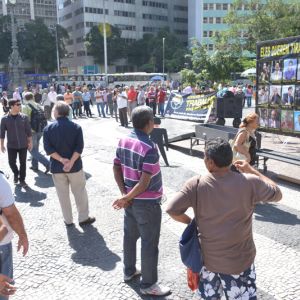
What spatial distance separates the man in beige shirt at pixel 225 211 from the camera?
8.84 ft

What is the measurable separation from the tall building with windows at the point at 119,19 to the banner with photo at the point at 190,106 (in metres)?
76.2

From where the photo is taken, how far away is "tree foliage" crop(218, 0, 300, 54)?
29.7 metres

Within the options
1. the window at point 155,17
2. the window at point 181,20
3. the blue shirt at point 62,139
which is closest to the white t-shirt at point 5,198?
the blue shirt at point 62,139

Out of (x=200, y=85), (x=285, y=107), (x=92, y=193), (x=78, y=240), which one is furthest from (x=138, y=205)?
(x=200, y=85)

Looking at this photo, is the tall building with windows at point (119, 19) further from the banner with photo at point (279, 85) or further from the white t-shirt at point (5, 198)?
the white t-shirt at point (5, 198)

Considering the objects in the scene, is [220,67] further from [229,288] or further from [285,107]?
[229,288]

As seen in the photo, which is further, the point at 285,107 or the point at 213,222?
the point at 285,107

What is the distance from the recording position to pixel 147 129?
12.2 ft

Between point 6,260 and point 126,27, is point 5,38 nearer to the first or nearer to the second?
point 126,27

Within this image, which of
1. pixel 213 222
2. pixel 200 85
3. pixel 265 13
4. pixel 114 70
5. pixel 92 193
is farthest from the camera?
pixel 114 70

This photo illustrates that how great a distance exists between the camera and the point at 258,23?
101 feet

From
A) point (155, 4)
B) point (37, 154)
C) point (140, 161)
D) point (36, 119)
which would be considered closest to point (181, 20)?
point (155, 4)

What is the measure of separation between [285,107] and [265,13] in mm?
25408

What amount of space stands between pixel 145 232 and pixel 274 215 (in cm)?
320
